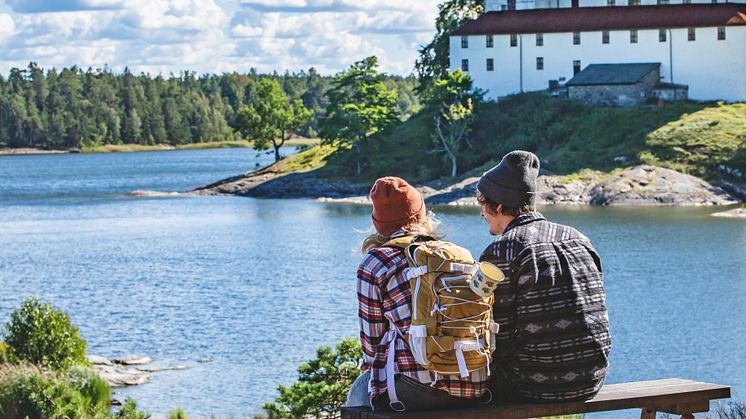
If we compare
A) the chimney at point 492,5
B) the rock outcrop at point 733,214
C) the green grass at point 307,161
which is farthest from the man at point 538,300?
the chimney at point 492,5

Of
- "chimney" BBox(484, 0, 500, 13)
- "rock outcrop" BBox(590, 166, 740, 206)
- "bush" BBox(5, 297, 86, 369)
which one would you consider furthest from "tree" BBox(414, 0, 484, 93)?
"bush" BBox(5, 297, 86, 369)

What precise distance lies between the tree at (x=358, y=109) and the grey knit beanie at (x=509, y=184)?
71.7 meters

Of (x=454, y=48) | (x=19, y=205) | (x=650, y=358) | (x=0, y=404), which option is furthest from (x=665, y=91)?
(x=0, y=404)

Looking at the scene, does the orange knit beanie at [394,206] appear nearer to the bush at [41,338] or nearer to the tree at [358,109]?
the bush at [41,338]

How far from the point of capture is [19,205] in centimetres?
8275

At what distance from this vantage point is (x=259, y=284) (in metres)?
40.7

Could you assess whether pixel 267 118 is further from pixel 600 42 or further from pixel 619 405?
pixel 619 405

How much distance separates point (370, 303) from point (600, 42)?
73.4 m

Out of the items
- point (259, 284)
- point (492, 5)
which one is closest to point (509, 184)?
point (259, 284)

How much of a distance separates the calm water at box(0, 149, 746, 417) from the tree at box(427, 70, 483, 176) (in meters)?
8.64

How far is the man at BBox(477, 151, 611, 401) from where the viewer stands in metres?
6.33

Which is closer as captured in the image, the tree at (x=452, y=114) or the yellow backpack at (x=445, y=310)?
the yellow backpack at (x=445, y=310)

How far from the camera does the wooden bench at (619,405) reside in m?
6.34

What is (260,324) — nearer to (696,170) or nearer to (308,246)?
(308,246)
